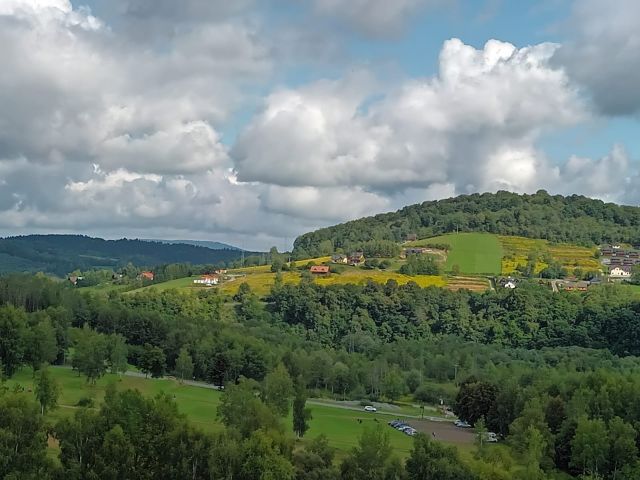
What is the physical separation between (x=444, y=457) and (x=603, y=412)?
26.2 metres

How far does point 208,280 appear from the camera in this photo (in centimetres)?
18312

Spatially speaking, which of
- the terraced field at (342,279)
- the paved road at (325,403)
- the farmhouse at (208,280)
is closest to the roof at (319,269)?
the terraced field at (342,279)

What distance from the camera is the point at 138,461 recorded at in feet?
161

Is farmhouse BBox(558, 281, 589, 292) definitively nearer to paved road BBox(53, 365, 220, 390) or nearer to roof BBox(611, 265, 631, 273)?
roof BBox(611, 265, 631, 273)

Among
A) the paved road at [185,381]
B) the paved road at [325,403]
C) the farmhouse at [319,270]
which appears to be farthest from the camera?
the farmhouse at [319,270]

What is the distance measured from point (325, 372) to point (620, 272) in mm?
108887

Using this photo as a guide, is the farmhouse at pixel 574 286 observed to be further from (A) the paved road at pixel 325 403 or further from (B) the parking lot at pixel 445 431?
(B) the parking lot at pixel 445 431

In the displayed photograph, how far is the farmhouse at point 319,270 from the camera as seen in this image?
187 m

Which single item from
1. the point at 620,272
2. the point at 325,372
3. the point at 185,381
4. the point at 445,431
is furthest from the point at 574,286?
the point at 185,381

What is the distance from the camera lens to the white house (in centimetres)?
18225

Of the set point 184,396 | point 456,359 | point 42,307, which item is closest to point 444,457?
point 184,396

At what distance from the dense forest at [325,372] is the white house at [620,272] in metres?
32.1

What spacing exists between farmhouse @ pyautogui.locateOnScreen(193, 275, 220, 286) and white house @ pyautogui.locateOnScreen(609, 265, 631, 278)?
96005mm

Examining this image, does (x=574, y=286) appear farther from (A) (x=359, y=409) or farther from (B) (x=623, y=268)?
(A) (x=359, y=409)
